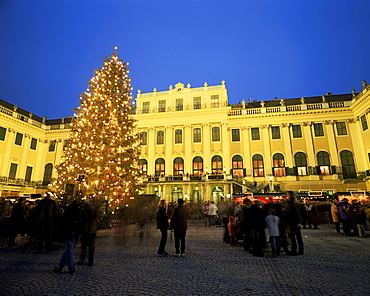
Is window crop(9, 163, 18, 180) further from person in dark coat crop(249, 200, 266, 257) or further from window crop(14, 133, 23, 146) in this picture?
person in dark coat crop(249, 200, 266, 257)

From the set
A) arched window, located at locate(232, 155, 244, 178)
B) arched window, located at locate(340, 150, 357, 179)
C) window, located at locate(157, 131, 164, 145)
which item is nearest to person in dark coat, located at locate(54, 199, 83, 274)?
arched window, located at locate(232, 155, 244, 178)

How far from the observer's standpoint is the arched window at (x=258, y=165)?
32.6 m

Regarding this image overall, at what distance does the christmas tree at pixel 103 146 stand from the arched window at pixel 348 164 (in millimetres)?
28251

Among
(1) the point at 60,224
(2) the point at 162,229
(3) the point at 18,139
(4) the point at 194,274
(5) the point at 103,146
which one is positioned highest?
(3) the point at 18,139

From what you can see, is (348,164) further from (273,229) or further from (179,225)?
(179,225)

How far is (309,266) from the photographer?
5566mm

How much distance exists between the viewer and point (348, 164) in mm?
30484

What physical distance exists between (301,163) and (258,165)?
18.4ft

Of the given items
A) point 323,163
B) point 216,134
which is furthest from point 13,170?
point 323,163

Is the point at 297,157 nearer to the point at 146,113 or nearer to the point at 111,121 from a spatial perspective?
the point at 146,113

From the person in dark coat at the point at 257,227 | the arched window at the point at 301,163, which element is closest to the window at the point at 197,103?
the arched window at the point at 301,163

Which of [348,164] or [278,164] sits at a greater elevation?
[278,164]

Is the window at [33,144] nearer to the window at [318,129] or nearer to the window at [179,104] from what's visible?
the window at [179,104]

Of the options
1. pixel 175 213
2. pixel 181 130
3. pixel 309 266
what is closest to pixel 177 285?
pixel 175 213
